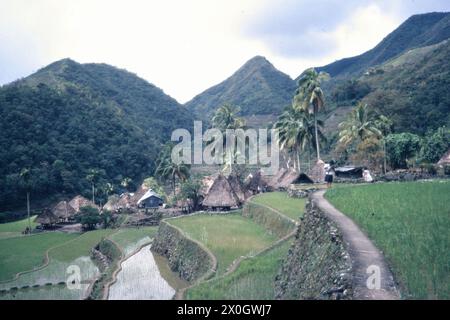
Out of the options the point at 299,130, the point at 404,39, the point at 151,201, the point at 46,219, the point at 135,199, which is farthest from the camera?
the point at 404,39

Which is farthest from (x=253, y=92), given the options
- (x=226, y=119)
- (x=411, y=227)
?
(x=411, y=227)

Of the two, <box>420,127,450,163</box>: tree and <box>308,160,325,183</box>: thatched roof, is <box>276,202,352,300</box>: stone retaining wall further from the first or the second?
<box>420,127,450,163</box>: tree

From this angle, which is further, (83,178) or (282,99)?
(282,99)

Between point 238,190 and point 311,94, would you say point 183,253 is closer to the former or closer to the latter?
point 238,190
